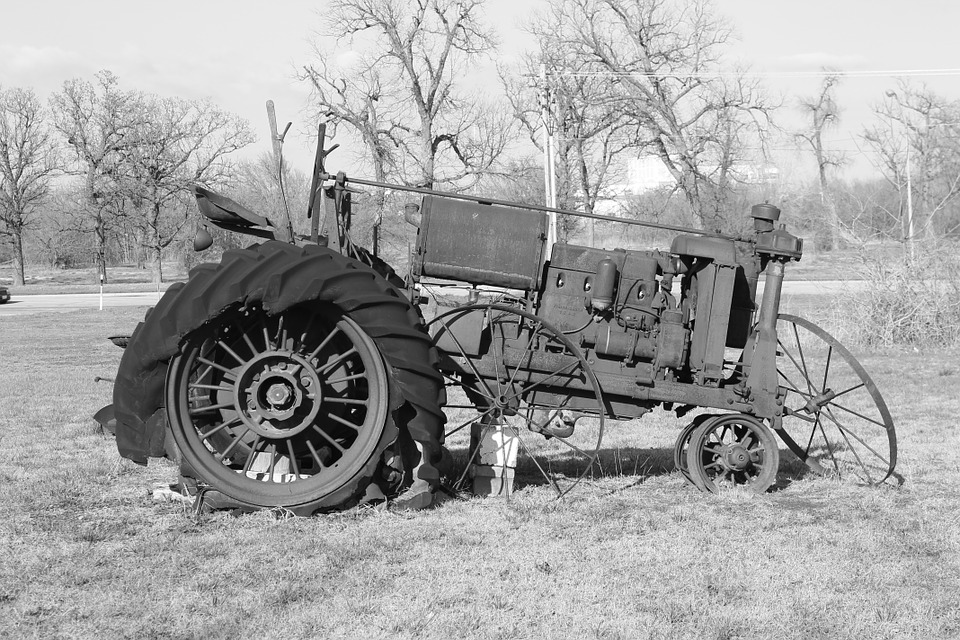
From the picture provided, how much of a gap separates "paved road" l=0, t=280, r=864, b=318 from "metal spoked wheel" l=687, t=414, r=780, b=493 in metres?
20.6

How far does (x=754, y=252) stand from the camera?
659 centimetres

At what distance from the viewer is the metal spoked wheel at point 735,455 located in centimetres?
662

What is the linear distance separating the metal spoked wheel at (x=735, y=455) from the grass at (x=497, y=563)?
156mm

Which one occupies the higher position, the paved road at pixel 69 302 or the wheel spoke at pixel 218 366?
the wheel spoke at pixel 218 366

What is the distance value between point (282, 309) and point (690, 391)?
2.72 meters

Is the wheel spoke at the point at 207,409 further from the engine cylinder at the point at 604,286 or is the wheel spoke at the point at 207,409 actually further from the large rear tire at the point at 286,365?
the engine cylinder at the point at 604,286

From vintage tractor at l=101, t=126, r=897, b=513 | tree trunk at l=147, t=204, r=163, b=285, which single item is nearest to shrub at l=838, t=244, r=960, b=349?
vintage tractor at l=101, t=126, r=897, b=513

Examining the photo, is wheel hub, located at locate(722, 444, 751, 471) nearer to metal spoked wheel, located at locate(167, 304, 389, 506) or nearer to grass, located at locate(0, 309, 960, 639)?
grass, located at locate(0, 309, 960, 639)

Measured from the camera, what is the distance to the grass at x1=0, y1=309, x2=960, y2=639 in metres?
4.34

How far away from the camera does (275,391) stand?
577 centimetres

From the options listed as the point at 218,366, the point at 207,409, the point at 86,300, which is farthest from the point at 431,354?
the point at 86,300

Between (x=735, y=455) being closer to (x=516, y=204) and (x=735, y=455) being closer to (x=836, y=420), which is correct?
(x=836, y=420)

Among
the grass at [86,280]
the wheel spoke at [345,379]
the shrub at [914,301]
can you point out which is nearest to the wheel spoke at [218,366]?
the wheel spoke at [345,379]

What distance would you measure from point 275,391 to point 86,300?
2873 centimetres
